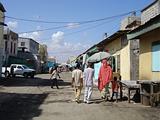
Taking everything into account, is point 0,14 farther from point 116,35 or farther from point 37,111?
point 37,111

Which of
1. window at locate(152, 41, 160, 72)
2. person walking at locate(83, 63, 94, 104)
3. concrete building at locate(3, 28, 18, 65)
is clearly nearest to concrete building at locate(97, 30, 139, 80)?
window at locate(152, 41, 160, 72)

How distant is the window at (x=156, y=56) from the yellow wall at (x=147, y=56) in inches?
8.4

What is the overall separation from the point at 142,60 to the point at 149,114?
7815 millimetres

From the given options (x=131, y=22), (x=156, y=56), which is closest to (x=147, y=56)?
(x=156, y=56)

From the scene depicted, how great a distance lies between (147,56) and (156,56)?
180cm

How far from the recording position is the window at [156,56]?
18047 millimetres

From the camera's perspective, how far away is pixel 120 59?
92.8 feet

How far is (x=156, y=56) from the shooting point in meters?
18.4

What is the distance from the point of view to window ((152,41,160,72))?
18047 millimetres

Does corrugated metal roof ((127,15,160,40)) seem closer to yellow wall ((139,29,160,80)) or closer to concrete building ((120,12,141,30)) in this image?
yellow wall ((139,29,160,80))

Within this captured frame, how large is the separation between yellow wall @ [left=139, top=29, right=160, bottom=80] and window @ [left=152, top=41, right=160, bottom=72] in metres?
0.21

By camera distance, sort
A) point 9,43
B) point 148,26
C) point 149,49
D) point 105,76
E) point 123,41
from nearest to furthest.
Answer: point 148,26 < point 105,76 < point 149,49 < point 123,41 < point 9,43

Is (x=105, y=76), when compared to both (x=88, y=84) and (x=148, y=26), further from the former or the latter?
(x=148, y=26)

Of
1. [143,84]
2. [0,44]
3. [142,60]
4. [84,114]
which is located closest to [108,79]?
[143,84]
